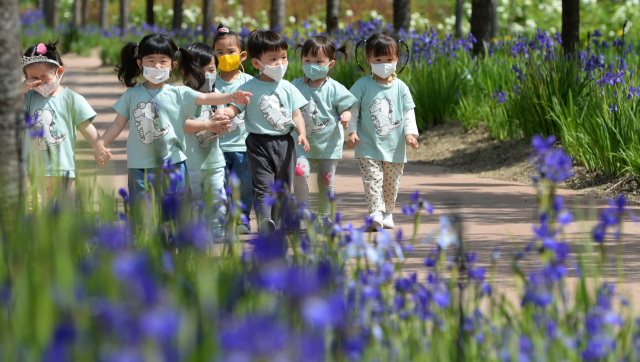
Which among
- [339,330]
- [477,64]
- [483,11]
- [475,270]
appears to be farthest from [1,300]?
[483,11]

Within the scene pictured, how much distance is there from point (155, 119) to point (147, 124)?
0.17 ft

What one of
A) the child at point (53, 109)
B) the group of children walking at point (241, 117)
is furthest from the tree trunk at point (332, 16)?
the child at point (53, 109)

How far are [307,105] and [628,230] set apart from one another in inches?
80.6

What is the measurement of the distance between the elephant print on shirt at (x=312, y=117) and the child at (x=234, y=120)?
42 centimetres

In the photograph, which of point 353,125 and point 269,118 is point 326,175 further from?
point 269,118

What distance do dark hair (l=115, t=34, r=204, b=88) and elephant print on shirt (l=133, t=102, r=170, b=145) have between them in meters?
0.29

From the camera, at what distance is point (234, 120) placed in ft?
16.8

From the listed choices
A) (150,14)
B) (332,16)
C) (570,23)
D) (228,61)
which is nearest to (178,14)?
(150,14)

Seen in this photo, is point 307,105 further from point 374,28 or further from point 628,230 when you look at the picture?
point 374,28

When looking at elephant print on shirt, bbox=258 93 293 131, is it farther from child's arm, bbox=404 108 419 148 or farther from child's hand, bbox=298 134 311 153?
child's arm, bbox=404 108 419 148

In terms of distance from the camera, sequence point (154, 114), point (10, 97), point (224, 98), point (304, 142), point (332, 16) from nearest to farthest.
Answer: point (10, 97)
point (224, 98)
point (154, 114)
point (304, 142)
point (332, 16)

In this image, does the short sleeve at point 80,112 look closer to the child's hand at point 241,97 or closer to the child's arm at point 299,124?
the child's hand at point 241,97

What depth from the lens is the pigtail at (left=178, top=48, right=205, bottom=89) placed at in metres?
4.80

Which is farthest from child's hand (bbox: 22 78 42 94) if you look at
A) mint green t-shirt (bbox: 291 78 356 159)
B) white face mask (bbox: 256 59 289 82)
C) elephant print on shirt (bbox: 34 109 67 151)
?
mint green t-shirt (bbox: 291 78 356 159)
